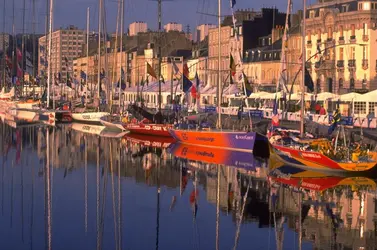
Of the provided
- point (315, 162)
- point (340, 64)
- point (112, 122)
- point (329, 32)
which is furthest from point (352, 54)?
point (315, 162)

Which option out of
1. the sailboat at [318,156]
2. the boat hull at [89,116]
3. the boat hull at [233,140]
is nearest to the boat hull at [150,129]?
the boat hull at [233,140]

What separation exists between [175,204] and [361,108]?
121 feet

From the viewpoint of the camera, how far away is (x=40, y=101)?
110125 mm

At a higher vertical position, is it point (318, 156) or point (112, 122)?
point (112, 122)

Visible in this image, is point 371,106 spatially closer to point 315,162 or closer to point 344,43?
point 344,43

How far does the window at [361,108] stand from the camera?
67900 millimetres

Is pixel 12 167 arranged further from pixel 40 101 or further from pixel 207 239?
pixel 40 101

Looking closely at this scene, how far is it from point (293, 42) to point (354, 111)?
123ft

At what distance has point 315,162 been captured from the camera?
43.4m

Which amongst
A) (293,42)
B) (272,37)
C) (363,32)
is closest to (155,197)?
(363,32)

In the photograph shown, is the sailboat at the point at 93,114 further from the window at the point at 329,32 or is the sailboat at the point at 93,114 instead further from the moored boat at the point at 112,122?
the window at the point at 329,32

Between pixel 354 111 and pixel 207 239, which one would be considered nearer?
pixel 207 239

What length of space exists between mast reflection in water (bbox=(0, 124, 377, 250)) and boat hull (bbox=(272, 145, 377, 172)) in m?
0.75

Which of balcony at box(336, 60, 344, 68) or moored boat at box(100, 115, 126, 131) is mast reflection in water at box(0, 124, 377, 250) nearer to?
moored boat at box(100, 115, 126, 131)
